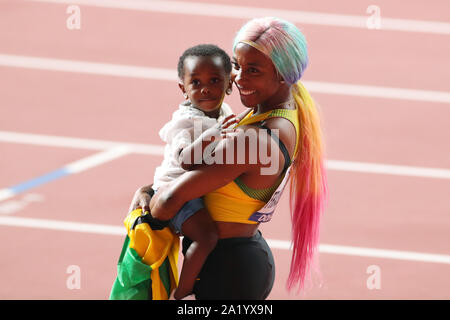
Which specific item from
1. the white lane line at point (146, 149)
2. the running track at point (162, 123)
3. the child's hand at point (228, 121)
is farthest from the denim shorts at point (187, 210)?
the white lane line at point (146, 149)

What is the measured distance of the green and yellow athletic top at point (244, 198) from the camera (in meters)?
3.32

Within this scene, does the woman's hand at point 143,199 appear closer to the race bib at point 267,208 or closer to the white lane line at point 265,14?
the race bib at point 267,208

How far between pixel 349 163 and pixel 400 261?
5.86 feet

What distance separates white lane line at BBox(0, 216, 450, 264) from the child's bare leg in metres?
3.54

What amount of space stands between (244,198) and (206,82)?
2.01 ft

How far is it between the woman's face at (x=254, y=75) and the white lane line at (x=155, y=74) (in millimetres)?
6766

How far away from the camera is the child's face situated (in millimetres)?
3660

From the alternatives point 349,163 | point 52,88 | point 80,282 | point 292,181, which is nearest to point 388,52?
point 349,163

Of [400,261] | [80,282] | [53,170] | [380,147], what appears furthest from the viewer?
[380,147]

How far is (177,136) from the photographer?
3578 mm

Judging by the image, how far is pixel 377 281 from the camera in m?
6.53

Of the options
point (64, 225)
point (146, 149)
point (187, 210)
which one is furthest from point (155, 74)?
point (187, 210)

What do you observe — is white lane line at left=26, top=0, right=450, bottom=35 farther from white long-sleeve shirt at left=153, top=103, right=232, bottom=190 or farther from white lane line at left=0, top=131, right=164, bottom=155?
white long-sleeve shirt at left=153, top=103, right=232, bottom=190
